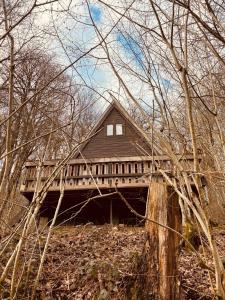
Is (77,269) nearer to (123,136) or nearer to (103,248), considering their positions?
(103,248)

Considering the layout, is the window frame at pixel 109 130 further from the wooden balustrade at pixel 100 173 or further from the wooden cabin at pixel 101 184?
the wooden balustrade at pixel 100 173

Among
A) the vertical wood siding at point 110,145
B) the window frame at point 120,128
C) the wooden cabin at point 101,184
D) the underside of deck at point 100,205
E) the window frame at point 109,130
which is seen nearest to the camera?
the wooden cabin at point 101,184

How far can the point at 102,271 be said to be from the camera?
4.83 meters

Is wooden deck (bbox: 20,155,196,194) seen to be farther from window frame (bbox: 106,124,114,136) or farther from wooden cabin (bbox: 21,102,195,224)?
window frame (bbox: 106,124,114,136)

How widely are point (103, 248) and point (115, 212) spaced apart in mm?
5804

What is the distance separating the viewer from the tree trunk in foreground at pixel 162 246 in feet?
10.8

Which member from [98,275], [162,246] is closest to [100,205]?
[98,275]

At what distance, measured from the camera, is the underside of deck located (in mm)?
11211

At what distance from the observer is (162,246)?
136 inches

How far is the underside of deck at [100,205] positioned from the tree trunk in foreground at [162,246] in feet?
23.9

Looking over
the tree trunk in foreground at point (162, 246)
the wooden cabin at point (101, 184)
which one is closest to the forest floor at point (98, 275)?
the tree trunk in foreground at point (162, 246)

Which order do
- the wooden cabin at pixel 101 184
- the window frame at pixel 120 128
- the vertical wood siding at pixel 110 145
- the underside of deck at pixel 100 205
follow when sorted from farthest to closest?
1. the window frame at pixel 120 128
2. the vertical wood siding at pixel 110 145
3. the underside of deck at pixel 100 205
4. the wooden cabin at pixel 101 184

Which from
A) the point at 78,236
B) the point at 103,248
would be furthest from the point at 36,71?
the point at 103,248

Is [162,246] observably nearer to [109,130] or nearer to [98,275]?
[98,275]
